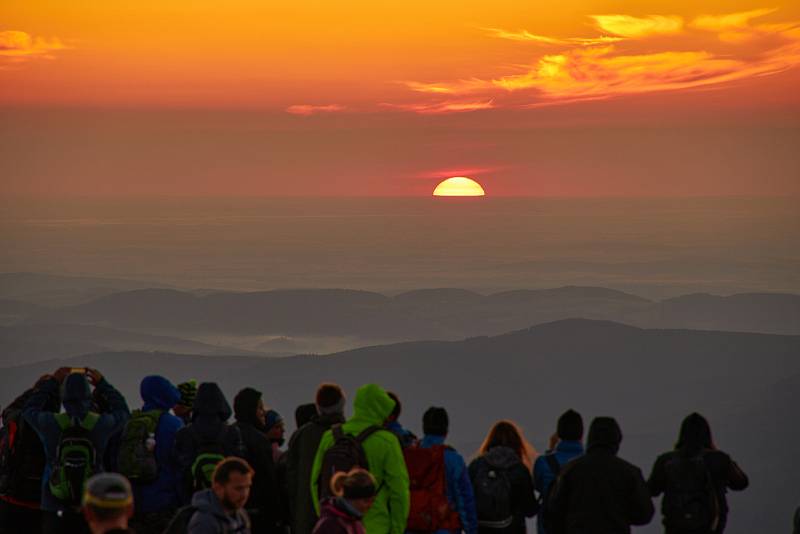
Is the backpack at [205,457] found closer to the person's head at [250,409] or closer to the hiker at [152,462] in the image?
the hiker at [152,462]

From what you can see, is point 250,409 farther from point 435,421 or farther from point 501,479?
point 501,479

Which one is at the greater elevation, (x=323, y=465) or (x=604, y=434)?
(x=604, y=434)

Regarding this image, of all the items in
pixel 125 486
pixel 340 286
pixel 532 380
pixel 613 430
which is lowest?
pixel 125 486

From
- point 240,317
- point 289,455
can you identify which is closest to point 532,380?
point 240,317

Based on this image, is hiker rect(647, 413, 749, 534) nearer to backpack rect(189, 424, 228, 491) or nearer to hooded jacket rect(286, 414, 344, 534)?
hooded jacket rect(286, 414, 344, 534)

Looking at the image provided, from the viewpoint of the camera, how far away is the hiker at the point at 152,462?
9.11 metres

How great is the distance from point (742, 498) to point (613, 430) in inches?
1266

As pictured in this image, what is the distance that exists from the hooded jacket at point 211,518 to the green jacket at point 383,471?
5.80 ft

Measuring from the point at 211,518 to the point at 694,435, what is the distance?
4.25m

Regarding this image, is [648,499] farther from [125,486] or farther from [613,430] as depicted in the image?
[125,486]

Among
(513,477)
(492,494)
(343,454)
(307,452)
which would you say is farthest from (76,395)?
(513,477)

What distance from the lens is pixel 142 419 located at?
9180 mm

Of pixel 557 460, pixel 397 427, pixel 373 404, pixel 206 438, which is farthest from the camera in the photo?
pixel 557 460

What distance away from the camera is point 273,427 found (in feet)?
32.0
